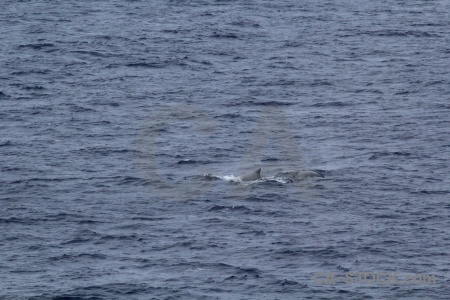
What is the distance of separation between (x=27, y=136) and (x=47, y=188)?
14497 mm

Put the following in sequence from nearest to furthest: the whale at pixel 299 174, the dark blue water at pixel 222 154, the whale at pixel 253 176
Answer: the dark blue water at pixel 222 154
the whale at pixel 253 176
the whale at pixel 299 174

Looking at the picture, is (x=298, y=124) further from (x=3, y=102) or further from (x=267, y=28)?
(x=267, y=28)

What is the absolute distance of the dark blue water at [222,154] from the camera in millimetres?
71938

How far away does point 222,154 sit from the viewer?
9600cm

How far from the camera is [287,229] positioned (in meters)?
78.0

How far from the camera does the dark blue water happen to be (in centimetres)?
7194

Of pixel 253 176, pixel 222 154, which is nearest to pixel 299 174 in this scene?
pixel 253 176

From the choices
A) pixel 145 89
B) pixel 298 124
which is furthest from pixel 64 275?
pixel 145 89

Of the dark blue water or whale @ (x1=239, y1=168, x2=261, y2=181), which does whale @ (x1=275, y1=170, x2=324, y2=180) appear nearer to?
the dark blue water

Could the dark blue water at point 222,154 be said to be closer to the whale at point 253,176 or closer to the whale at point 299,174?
the whale at point 299,174

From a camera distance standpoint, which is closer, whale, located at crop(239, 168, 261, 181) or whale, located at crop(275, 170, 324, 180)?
whale, located at crop(239, 168, 261, 181)

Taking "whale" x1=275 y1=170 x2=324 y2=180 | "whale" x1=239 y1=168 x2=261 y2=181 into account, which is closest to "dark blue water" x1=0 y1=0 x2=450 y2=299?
"whale" x1=275 y1=170 x2=324 y2=180

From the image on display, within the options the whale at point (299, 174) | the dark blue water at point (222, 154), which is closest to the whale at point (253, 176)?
the dark blue water at point (222, 154)

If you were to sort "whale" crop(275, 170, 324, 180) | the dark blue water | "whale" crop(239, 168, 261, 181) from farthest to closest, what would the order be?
"whale" crop(275, 170, 324, 180), "whale" crop(239, 168, 261, 181), the dark blue water
